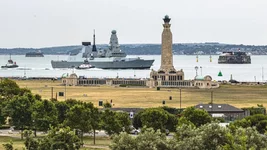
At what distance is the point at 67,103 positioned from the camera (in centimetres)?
7775

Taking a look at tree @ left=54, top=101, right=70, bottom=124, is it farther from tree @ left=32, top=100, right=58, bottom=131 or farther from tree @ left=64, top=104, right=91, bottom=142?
tree @ left=64, top=104, right=91, bottom=142

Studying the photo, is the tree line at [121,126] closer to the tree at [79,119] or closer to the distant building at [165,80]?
the tree at [79,119]

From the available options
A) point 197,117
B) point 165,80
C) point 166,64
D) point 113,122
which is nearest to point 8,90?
point 113,122

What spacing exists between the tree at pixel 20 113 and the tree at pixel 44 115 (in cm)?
110

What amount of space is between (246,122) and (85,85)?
96376 millimetres

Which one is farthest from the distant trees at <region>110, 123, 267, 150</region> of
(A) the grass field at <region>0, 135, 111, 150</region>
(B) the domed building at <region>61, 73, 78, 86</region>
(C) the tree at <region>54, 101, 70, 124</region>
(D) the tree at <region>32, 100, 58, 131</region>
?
(B) the domed building at <region>61, 73, 78, 86</region>

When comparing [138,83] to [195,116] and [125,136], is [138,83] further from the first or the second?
[125,136]

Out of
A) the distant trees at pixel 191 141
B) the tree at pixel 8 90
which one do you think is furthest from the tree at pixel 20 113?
the distant trees at pixel 191 141

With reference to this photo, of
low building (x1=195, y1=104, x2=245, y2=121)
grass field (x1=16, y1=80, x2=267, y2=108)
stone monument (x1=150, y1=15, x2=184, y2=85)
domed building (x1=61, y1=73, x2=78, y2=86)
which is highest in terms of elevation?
stone monument (x1=150, y1=15, x2=184, y2=85)

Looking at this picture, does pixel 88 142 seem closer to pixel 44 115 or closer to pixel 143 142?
pixel 44 115

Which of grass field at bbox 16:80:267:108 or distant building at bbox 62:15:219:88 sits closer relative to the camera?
grass field at bbox 16:80:267:108

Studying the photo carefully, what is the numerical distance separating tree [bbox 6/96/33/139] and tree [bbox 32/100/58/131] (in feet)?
3.59

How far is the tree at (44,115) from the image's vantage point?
224 ft

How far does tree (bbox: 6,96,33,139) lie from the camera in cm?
7114
